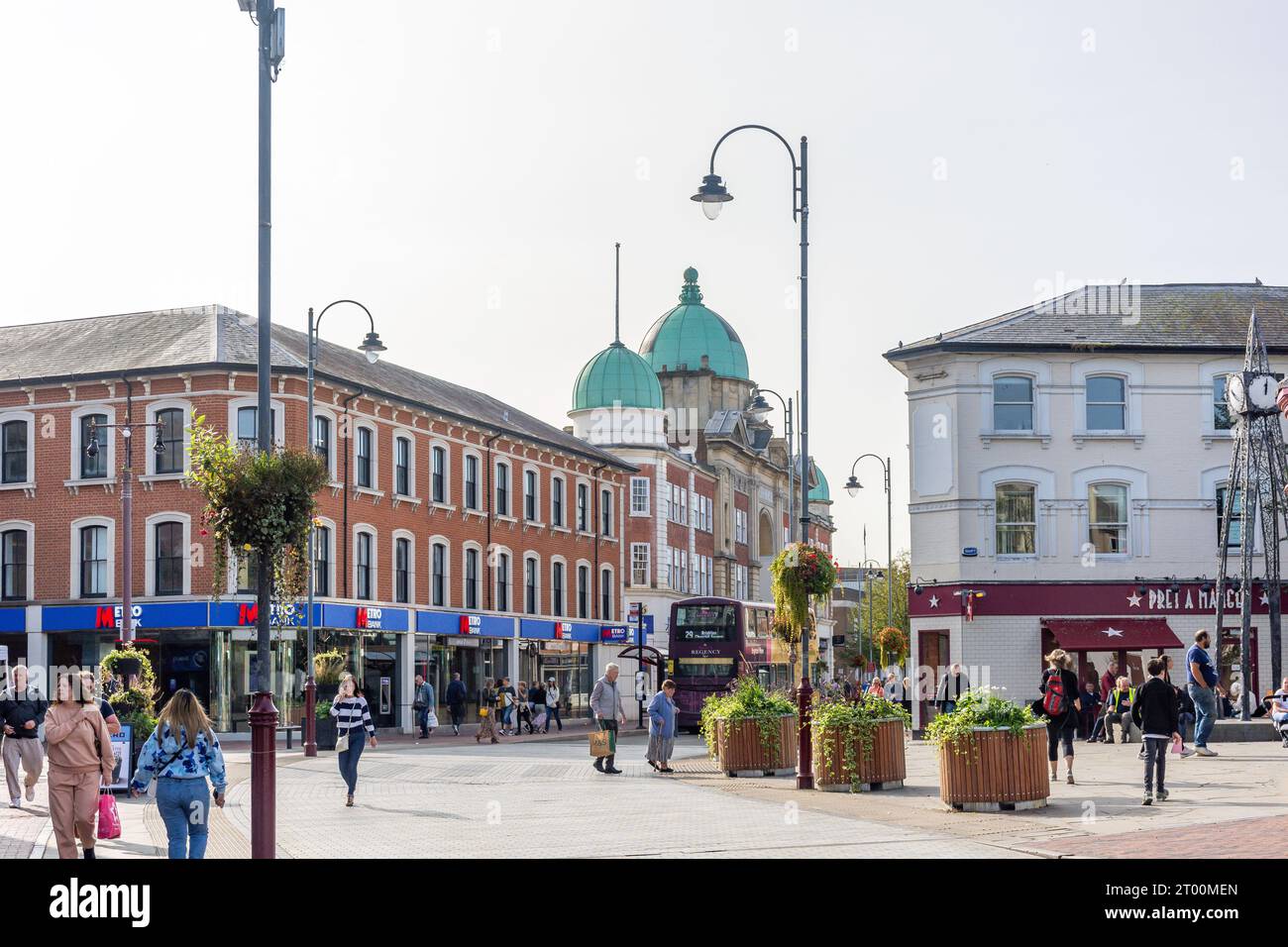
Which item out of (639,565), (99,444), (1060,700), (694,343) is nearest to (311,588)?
(99,444)

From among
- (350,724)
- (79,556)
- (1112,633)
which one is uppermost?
(79,556)

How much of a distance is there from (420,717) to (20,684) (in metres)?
23.4

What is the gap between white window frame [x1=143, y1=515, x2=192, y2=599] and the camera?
43.4 meters

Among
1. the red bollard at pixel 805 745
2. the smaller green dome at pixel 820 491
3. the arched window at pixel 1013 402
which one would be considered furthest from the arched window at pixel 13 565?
the smaller green dome at pixel 820 491

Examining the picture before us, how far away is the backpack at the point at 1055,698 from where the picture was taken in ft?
66.8

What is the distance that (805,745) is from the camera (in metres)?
21.7

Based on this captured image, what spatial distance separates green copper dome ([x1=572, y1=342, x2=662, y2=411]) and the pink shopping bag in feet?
207

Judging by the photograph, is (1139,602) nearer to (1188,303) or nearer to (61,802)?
(1188,303)

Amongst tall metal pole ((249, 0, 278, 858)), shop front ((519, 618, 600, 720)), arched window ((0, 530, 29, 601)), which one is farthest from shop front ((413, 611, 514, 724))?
tall metal pole ((249, 0, 278, 858))

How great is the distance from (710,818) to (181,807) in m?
7.00

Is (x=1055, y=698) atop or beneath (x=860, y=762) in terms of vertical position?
atop

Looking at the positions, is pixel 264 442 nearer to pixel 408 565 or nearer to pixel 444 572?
pixel 408 565

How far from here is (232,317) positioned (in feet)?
155
